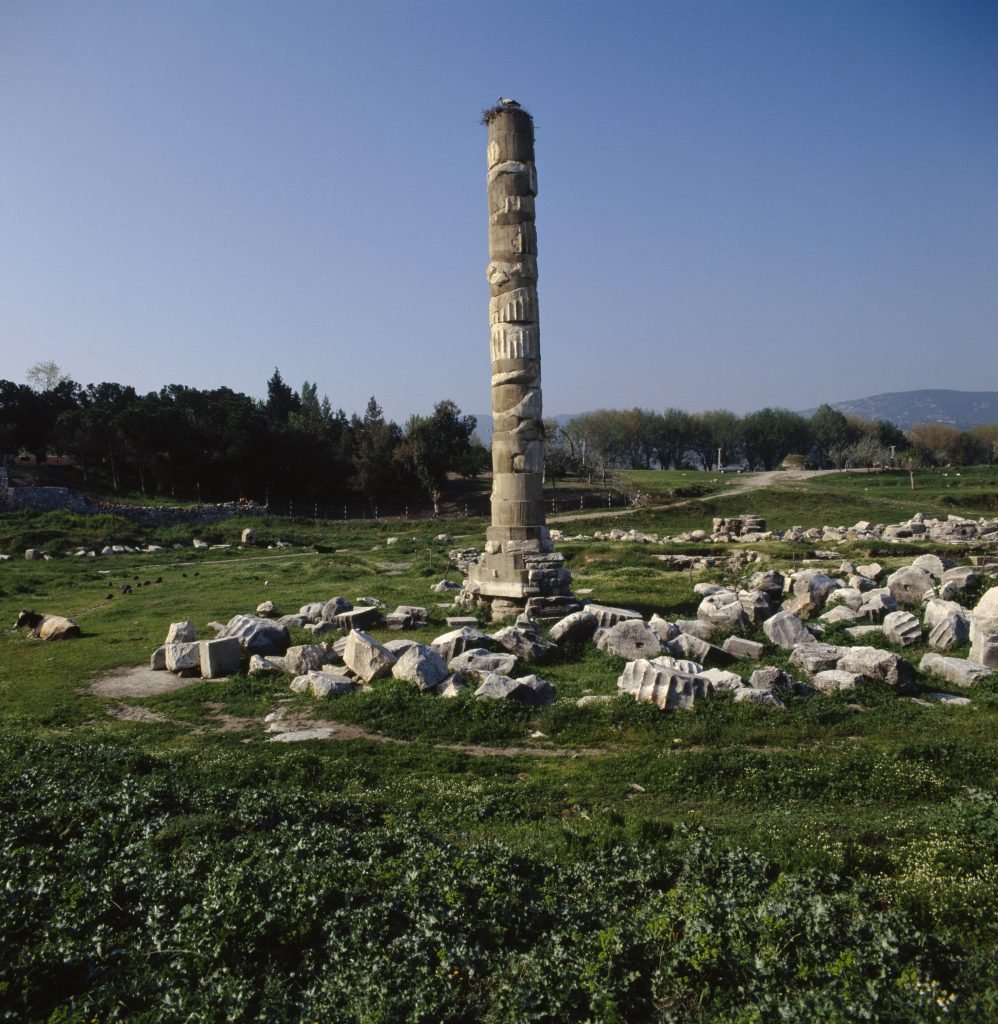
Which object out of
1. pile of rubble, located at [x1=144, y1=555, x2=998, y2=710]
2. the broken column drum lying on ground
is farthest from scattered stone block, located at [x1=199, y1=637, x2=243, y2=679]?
the broken column drum lying on ground

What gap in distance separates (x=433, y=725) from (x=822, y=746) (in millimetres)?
4754

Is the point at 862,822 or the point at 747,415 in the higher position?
the point at 747,415

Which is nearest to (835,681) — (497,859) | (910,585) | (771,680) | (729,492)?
(771,680)

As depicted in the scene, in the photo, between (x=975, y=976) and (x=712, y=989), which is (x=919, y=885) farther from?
(x=712, y=989)

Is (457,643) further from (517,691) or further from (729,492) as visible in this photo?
(729,492)

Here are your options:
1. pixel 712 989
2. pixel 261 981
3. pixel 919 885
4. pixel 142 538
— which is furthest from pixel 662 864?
pixel 142 538

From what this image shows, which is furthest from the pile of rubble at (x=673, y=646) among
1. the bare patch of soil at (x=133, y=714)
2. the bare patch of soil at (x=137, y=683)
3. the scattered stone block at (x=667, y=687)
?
the bare patch of soil at (x=133, y=714)

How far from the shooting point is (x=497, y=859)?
613 centimetres

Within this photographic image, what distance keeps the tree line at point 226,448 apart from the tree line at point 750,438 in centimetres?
3301

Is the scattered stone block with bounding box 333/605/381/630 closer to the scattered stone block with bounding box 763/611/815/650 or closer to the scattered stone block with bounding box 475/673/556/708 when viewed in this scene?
the scattered stone block with bounding box 475/673/556/708

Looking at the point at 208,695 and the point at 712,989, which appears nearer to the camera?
the point at 712,989

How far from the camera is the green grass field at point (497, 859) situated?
15.8 feet

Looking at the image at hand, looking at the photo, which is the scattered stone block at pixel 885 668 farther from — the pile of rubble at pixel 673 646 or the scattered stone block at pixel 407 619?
the scattered stone block at pixel 407 619

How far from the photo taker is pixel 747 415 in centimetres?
9681
